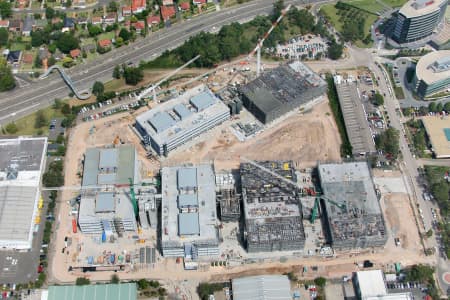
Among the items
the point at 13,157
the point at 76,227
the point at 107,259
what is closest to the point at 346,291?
the point at 107,259

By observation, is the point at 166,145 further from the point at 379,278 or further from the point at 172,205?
the point at 379,278

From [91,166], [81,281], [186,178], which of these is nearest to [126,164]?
[91,166]

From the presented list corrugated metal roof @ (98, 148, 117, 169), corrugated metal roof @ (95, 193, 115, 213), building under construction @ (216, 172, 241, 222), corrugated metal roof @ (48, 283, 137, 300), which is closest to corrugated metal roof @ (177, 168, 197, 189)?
building under construction @ (216, 172, 241, 222)

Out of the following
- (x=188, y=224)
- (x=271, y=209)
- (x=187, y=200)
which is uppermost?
(x=187, y=200)

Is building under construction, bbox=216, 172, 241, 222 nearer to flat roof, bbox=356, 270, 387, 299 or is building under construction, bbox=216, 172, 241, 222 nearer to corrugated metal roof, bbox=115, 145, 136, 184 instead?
corrugated metal roof, bbox=115, 145, 136, 184

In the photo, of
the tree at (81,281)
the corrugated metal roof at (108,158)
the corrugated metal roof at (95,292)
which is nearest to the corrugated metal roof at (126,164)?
the corrugated metal roof at (108,158)

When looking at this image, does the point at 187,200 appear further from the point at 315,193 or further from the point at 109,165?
the point at 315,193
